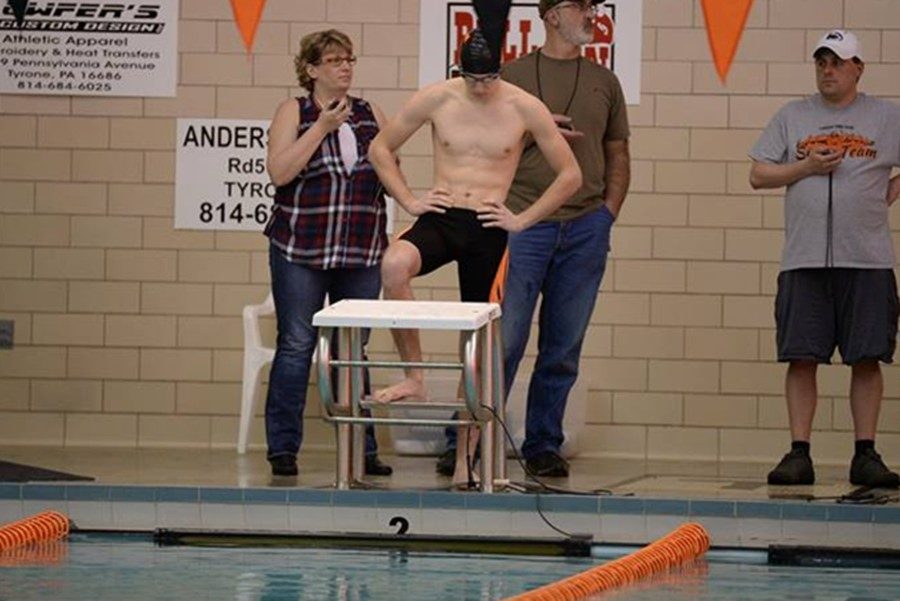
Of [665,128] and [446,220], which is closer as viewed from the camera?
[446,220]

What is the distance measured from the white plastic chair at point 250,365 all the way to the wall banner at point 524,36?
1.41 meters

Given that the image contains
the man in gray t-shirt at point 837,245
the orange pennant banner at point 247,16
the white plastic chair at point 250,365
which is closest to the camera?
the man in gray t-shirt at point 837,245

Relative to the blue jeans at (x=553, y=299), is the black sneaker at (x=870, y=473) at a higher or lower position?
lower

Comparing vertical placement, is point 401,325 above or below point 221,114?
below

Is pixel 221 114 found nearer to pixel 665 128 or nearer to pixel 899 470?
pixel 665 128

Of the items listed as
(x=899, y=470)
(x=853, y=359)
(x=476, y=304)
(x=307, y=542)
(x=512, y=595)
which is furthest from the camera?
(x=899, y=470)

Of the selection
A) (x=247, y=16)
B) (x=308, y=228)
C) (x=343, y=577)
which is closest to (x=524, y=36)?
(x=247, y=16)

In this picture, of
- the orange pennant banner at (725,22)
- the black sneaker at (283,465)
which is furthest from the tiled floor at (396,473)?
the orange pennant banner at (725,22)

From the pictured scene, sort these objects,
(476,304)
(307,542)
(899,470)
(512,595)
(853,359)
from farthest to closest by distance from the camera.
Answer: (899,470)
(853,359)
(476,304)
(307,542)
(512,595)

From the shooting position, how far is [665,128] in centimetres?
1048

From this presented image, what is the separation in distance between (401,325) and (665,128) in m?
3.14

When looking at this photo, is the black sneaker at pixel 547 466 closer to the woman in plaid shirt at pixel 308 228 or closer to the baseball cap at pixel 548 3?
the woman in plaid shirt at pixel 308 228

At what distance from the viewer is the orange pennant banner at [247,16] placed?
10.5 meters

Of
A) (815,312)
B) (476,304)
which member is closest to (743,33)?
(815,312)
